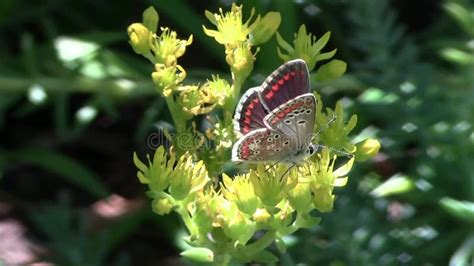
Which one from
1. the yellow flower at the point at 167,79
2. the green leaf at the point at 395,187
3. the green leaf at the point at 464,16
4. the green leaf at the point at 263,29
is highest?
the yellow flower at the point at 167,79

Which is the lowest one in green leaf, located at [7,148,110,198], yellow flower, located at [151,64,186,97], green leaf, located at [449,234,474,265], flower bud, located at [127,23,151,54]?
green leaf, located at [449,234,474,265]

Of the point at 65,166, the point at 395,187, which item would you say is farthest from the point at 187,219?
the point at 65,166

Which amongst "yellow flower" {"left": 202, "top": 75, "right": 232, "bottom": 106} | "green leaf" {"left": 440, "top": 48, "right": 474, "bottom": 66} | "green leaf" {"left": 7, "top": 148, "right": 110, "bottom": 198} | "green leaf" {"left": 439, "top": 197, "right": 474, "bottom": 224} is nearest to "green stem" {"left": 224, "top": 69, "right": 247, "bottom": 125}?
"yellow flower" {"left": 202, "top": 75, "right": 232, "bottom": 106}

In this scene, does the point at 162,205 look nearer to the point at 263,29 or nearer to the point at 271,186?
the point at 271,186

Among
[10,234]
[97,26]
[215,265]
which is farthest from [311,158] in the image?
[97,26]

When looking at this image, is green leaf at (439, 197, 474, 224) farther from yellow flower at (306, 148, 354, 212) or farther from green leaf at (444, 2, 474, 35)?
yellow flower at (306, 148, 354, 212)

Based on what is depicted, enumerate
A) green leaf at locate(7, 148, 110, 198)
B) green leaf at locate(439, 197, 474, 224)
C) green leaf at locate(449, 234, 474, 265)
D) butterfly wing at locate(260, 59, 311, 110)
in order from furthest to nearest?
green leaf at locate(7, 148, 110, 198) → green leaf at locate(449, 234, 474, 265) → green leaf at locate(439, 197, 474, 224) → butterfly wing at locate(260, 59, 311, 110)

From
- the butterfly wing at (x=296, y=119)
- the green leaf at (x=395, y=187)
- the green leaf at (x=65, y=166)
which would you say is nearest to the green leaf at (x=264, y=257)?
the butterfly wing at (x=296, y=119)

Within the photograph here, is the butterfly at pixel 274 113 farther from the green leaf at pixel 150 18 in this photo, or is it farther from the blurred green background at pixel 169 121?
the blurred green background at pixel 169 121
